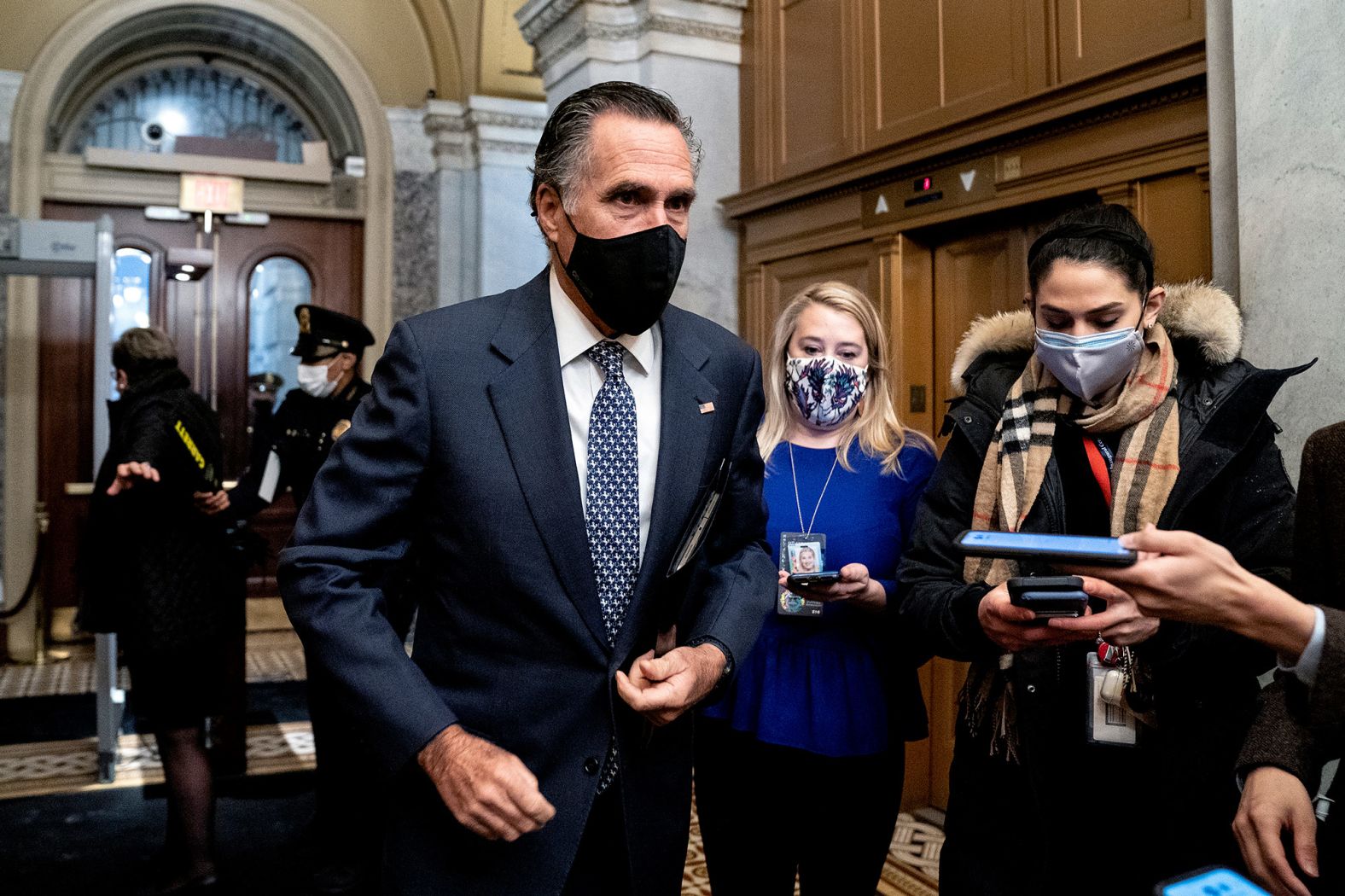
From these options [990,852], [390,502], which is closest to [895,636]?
[990,852]

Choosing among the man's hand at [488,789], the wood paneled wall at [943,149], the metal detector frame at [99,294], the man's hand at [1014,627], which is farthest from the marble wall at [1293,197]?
the metal detector frame at [99,294]

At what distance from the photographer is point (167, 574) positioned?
3514 mm

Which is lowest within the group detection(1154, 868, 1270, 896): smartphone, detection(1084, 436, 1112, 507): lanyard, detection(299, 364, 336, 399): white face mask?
detection(1154, 868, 1270, 896): smartphone

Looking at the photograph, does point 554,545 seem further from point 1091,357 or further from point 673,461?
point 1091,357

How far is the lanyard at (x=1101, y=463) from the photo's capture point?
6.01ft

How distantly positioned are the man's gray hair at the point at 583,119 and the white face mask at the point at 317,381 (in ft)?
8.93

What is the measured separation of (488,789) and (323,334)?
3.06m

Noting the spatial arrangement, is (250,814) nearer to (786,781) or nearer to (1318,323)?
(786,781)

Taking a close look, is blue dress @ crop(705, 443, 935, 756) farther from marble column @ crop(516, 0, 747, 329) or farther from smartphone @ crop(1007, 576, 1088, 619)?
marble column @ crop(516, 0, 747, 329)

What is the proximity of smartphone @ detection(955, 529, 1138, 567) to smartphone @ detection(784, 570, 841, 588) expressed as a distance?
2.29 feet

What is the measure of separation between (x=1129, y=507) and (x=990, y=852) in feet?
2.05

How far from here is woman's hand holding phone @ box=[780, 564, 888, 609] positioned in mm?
2096

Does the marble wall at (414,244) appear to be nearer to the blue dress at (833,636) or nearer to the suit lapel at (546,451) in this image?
the blue dress at (833,636)

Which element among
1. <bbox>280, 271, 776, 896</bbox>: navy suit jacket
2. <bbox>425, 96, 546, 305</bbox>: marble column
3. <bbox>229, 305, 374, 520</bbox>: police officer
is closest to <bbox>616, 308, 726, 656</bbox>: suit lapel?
<bbox>280, 271, 776, 896</bbox>: navy suit jacket
